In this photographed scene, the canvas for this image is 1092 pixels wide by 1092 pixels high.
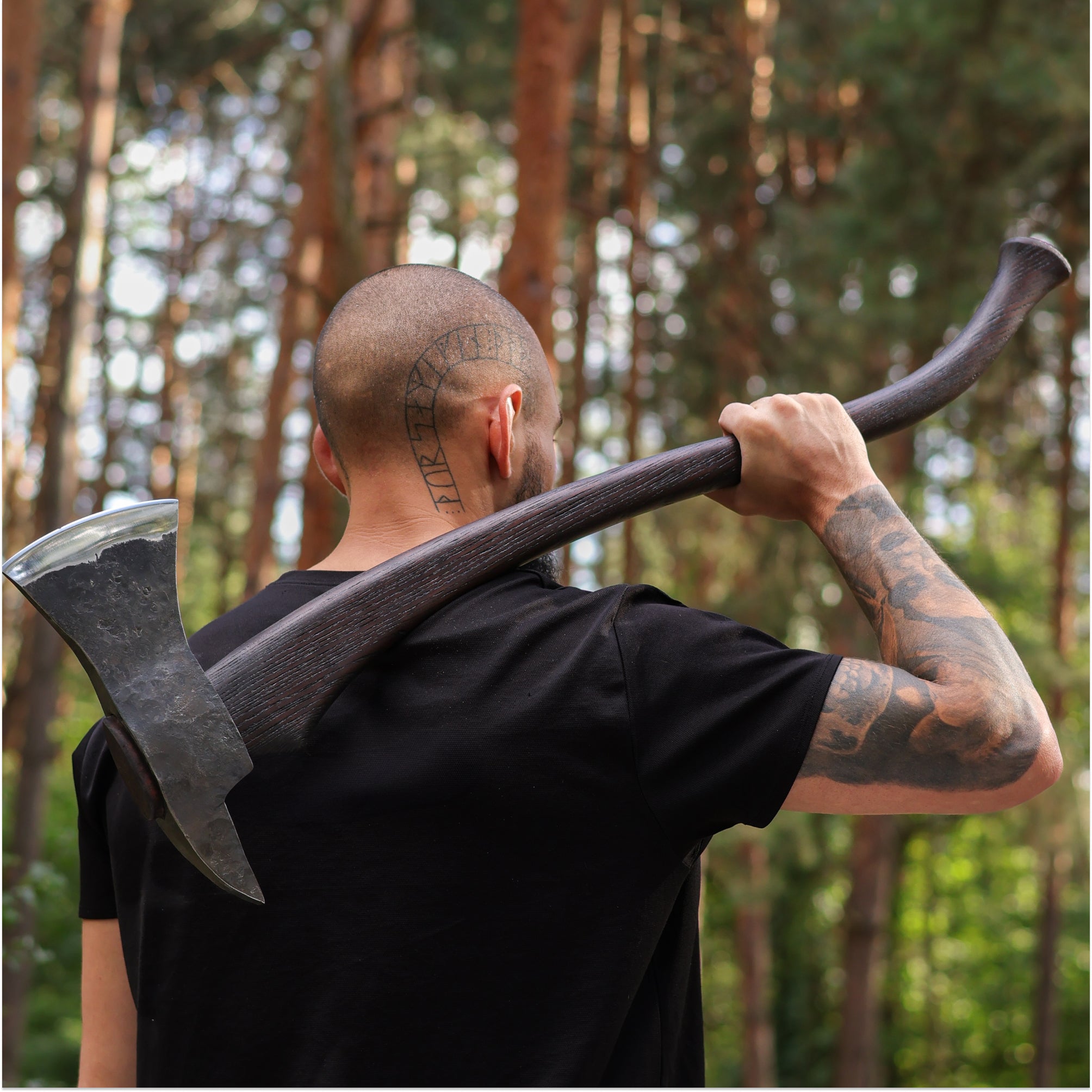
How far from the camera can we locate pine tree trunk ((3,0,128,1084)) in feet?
22.4

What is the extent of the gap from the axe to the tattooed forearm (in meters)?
0.38

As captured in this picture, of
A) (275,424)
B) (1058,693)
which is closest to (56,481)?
(275,424)

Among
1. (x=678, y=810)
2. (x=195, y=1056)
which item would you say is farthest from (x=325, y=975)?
(x=678, y=810)

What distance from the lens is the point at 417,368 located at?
5.23ft

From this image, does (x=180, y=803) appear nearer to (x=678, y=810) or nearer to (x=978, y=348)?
(x=678, y=810)

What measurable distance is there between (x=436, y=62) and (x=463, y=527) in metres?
13.9

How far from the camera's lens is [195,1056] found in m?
1.38

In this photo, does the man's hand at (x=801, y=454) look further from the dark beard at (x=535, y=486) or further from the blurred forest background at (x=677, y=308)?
the blurred forest background at (x=677, y=308)

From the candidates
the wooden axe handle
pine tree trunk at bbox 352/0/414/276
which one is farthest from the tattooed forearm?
pine tree trunk at bbox 352/0/414/276

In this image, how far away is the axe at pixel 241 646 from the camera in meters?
1.20

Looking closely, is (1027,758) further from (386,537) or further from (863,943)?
(863,943)

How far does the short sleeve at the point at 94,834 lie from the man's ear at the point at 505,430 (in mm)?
673

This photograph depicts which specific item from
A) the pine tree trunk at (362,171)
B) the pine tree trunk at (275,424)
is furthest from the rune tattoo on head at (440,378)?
the pine tree trunk at (275,424)

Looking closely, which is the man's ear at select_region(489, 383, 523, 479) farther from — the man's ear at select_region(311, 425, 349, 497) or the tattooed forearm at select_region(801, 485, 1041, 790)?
the tattooed forearm at select_region(801, 485, 1041, 790)
